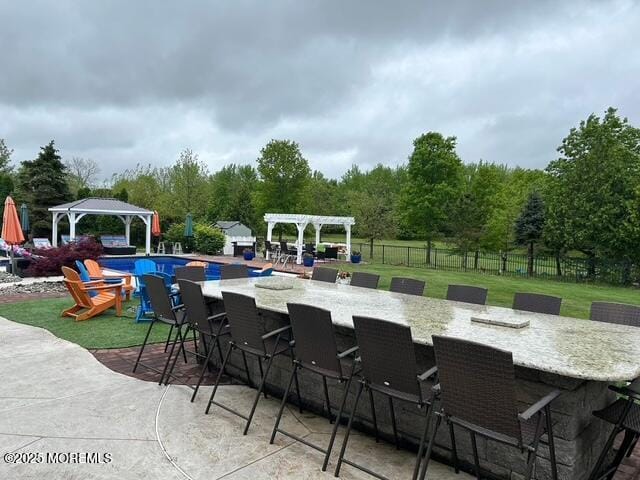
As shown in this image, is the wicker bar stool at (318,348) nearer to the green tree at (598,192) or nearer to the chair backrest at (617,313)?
the chair backrest at (617,313)

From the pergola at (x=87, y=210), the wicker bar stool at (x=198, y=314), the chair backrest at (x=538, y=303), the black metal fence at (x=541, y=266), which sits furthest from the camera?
the pergola at (x=87, y=210)

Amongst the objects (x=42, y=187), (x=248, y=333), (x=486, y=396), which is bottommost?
(x=248, y=333)

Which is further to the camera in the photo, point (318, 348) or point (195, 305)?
point (195, 305)

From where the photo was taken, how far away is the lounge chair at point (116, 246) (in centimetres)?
1969

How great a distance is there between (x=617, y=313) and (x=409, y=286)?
2.09m

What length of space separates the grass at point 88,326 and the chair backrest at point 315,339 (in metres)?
3.56

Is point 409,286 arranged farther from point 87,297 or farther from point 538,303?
point 87,297

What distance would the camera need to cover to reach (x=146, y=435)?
313 cm

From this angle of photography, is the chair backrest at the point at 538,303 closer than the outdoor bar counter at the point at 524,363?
No

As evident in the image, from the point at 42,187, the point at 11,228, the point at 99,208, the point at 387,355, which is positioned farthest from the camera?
the point at 42,187

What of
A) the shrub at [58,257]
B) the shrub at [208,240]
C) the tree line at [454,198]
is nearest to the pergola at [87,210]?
the shrub at [208,240]

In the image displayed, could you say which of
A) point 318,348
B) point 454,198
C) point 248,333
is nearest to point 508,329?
point 318,348

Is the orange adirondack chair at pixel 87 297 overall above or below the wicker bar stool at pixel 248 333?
below

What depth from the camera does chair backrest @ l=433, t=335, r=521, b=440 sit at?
6.44 ft
